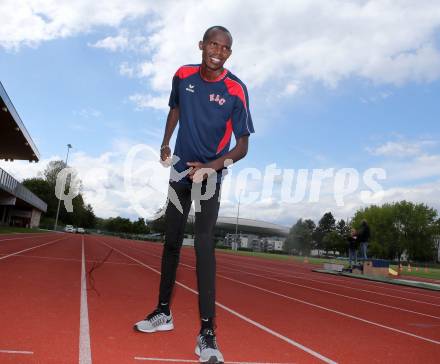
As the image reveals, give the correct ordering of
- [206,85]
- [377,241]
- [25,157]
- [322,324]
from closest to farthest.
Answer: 1. [206,85]
2. [322,324]
3. [25,157]
4. [377,241]

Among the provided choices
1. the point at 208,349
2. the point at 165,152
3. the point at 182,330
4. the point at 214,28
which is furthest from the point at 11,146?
the point at 208,349

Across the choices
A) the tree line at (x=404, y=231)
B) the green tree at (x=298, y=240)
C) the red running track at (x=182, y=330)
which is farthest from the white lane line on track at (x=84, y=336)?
the green tree at (x=298, y=240)

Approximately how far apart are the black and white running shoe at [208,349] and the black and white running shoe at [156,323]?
2.00 feet

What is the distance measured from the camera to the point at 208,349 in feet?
8.36

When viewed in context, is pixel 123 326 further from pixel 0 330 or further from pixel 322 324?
pixel 322 324

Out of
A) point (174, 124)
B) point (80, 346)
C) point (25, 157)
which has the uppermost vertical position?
point (25, 157)

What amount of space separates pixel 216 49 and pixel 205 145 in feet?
2.27

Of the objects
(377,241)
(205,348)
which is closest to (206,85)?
(205,348)

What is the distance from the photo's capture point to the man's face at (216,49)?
295 cm

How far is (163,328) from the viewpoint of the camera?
3184 mm

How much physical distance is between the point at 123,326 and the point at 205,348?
3.37 ft

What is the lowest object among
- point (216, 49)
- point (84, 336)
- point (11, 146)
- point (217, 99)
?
point (84, 336)

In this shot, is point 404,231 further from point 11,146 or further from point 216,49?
point 216,49

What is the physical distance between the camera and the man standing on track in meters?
2.85
